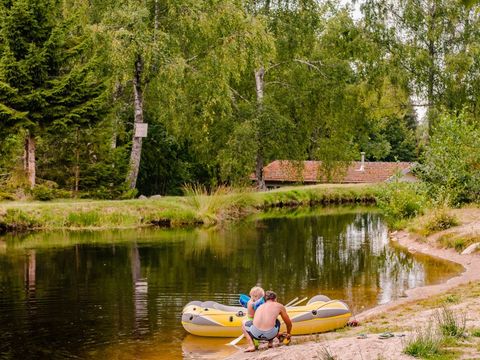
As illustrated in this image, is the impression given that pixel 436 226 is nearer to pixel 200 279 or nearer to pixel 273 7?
pixel 200 279

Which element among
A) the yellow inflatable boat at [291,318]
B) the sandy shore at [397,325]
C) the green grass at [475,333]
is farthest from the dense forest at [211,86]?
the green grass at [475,333]

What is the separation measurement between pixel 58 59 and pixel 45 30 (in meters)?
1.29

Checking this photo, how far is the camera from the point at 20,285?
16.9 m

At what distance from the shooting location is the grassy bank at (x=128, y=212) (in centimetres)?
2736

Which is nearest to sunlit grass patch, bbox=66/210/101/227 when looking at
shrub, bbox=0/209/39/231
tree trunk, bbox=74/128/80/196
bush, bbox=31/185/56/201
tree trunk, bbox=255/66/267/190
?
shrub, bbox=0/209/39/231

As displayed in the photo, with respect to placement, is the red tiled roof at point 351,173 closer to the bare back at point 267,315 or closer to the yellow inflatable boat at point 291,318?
the yellow inflatable boat at point 291,318

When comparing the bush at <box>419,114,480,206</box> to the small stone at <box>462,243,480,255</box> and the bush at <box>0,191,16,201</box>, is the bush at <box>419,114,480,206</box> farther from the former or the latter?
the bush at <box>0,191,16,201</box>

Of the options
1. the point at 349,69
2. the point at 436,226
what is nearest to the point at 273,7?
the point at 349,69

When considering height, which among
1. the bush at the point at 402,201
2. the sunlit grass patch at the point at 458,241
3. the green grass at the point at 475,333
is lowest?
the sunlit grass patch at the point at 458,241

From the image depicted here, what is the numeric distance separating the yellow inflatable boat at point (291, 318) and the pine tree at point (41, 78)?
18.8 m

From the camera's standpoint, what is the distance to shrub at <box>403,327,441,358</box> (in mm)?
8367

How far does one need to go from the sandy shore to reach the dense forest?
490 inches

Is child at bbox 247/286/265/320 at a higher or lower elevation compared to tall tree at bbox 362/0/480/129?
lower

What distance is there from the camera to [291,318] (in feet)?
39.5
